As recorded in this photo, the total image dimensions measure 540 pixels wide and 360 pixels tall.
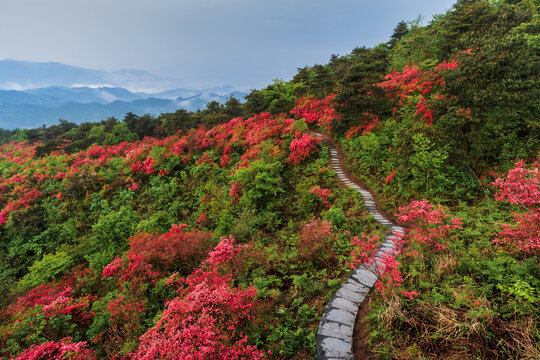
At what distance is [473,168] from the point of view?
27.6 ft

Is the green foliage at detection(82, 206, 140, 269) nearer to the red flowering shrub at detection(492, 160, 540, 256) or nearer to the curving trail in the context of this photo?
the curving trail

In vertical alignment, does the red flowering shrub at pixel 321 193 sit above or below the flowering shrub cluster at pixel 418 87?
below

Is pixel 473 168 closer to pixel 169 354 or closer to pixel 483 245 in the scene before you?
pixel 483 245

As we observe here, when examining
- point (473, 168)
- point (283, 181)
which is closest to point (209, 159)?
point (283, 181)

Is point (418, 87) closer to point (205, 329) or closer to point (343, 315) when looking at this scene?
point (343, 315)

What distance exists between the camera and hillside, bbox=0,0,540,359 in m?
3.67

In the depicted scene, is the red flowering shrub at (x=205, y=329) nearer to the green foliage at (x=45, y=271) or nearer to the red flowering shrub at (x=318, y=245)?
the red flowering shrub at (x=318, y=245)

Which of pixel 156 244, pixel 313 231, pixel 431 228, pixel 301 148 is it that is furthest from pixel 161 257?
pixel 301 148

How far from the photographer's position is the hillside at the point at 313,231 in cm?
367

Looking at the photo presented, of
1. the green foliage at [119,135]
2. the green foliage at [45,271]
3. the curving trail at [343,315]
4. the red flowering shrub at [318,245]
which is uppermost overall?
the green foliage at [119,135]

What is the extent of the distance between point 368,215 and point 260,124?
11093 millimetres

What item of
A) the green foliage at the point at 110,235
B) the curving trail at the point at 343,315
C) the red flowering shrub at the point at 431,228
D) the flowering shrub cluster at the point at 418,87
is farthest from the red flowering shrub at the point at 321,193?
the green foliage at the point at 110,235

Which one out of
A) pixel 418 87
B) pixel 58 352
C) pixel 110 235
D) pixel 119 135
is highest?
pixel 418 87

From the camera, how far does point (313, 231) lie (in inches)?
275
